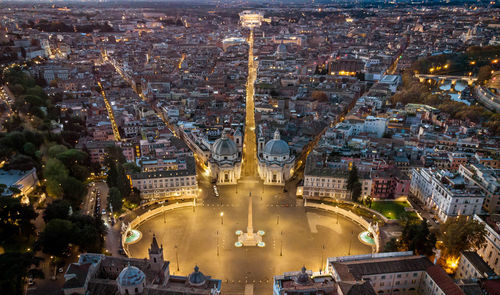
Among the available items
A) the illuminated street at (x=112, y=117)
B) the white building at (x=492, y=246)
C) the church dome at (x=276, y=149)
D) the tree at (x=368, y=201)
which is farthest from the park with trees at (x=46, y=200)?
the white building at (x=492, y=246)

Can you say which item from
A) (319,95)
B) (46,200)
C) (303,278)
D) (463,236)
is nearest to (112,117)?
(46,200)

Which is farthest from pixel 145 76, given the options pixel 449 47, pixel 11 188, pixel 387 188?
pixel 449 47

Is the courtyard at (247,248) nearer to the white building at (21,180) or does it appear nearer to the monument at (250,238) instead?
the monument at (250,238)

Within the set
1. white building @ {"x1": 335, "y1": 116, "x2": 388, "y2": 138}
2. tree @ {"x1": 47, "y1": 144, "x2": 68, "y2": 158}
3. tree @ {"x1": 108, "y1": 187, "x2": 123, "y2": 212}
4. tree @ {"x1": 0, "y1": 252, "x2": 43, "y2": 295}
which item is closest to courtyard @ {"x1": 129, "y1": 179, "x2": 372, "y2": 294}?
tree @ {"x1": 108, "y1": 187, "x2": 123, "y2": 212}

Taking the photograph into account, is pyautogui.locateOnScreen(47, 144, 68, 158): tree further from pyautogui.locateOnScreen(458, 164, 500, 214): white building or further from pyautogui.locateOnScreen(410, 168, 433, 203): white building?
pyautogui.locateOnScreen(458, 164, 500, 214): white building

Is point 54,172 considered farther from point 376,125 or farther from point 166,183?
point 376,125
